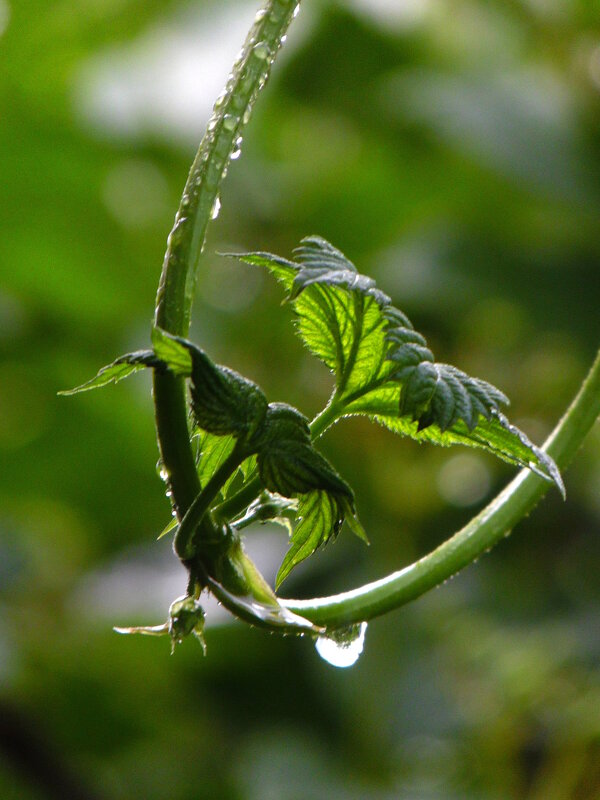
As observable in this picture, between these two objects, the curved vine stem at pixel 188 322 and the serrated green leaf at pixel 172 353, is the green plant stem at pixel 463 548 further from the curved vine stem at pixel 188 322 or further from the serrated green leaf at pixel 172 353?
the serrated green leaf at pixel 172 353

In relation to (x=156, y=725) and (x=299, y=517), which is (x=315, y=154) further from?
(x=299, y=517)

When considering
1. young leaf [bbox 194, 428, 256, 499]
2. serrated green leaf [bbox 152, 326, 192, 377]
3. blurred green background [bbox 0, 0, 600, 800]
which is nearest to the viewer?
serrated green leaf [bbox 152, 326, 192, 377]

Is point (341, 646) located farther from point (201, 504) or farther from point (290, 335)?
point (290, 335)

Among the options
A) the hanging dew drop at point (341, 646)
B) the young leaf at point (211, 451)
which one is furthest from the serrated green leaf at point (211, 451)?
the hanging dew drop at point (341, 646)

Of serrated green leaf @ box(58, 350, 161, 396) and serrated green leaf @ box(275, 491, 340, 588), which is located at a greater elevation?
serrated green leaf @ box(58, 350, 161, 396)

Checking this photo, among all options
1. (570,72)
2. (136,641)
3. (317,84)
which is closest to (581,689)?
(136,641)

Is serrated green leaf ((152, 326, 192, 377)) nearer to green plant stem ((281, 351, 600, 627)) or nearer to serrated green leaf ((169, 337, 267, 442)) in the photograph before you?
serrated green leaf ((169, 337, 267, 442))

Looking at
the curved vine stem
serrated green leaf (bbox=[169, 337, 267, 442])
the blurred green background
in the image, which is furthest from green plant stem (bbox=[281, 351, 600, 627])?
the blurred green background
